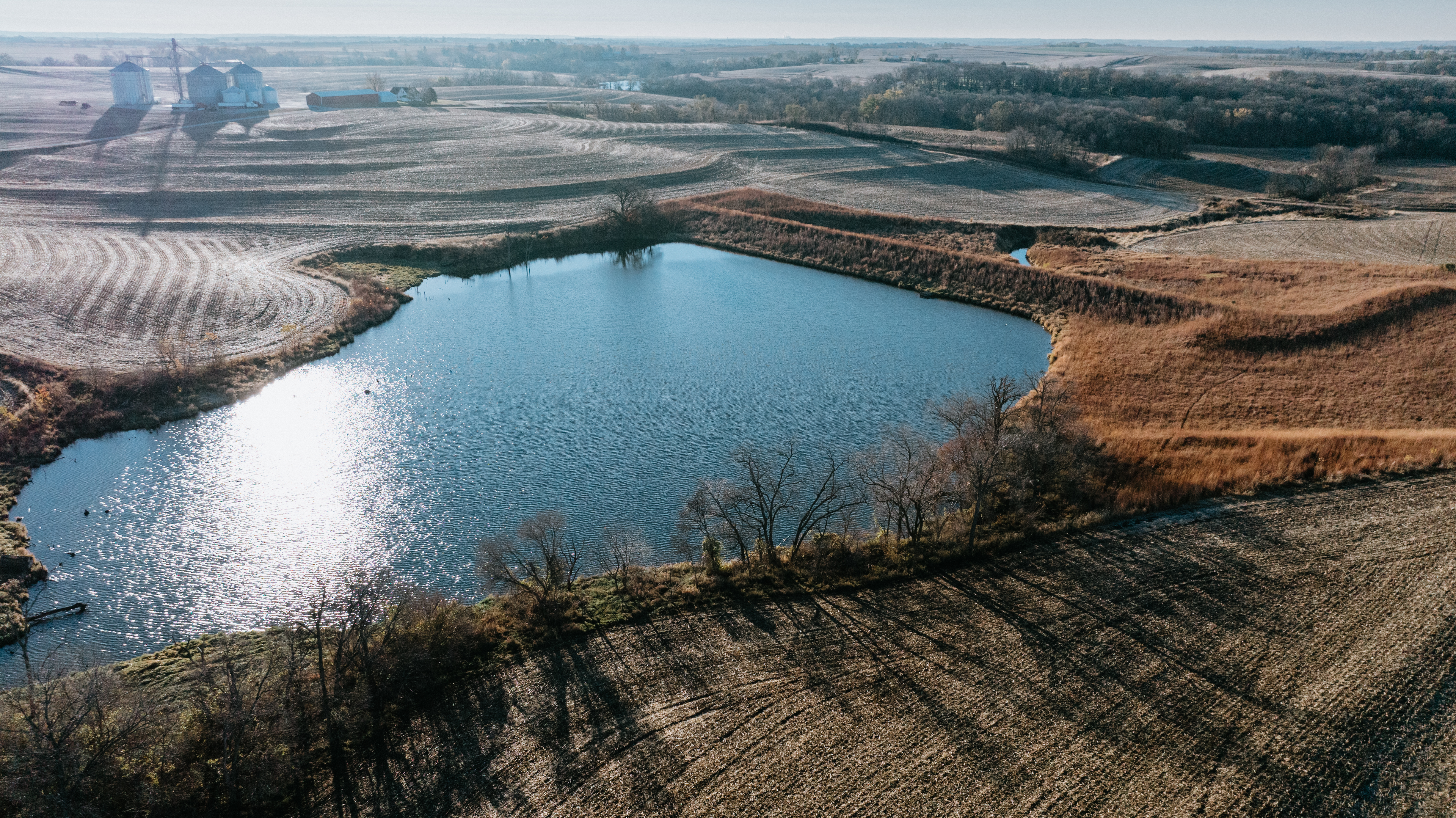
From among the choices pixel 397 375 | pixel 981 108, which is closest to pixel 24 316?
pixel 397 375

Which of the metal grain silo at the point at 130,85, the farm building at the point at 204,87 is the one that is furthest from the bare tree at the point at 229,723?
the metal grain silo at the point at 130,85

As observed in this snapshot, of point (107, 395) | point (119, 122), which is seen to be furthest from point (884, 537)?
point (119, 122)

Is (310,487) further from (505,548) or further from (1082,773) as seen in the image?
(1082,773)

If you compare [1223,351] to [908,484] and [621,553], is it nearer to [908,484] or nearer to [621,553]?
[908,484]

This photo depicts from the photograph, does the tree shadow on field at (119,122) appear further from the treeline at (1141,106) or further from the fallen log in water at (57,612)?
the fallen log in water at (57,612)

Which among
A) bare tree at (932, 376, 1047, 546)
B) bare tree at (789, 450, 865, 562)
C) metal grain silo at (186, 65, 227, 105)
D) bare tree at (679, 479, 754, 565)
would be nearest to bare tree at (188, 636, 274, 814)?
bare tree at (679, 479, 754, 565)
